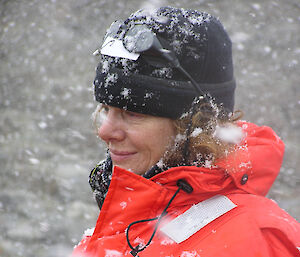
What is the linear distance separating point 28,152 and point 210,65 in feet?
15.1

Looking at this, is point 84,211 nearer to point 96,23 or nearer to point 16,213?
point 16,213

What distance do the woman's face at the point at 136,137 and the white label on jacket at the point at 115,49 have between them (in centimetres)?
28

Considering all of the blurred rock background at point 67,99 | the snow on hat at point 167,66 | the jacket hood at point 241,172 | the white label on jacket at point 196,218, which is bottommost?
the blurred rock background at point 67,99

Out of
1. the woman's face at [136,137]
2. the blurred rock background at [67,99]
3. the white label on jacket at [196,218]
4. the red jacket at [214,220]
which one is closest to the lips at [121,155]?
the woman's face at [136,137]

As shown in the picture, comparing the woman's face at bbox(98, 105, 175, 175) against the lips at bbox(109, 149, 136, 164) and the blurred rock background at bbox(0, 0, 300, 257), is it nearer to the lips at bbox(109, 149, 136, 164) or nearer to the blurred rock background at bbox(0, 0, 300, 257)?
the lips at bbox(109, 149, 136, 164)

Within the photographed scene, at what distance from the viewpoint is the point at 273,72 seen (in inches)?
234

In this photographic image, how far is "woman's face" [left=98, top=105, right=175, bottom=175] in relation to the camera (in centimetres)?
168

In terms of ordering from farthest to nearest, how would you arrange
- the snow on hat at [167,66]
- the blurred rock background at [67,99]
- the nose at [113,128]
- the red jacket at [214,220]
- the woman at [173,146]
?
Answer: the blurred rock background at [67,99]
the nose at [113,128]
the snow on hat at [167,66]
the woman at [173,146]
the red jacket at [214,220]

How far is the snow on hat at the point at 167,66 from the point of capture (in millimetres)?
1626

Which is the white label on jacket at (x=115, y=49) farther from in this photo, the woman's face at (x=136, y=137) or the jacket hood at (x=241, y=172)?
the jacket hood at (x=241, y=172)

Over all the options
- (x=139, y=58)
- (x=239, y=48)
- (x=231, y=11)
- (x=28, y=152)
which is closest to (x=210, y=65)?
(x=139, y=58)

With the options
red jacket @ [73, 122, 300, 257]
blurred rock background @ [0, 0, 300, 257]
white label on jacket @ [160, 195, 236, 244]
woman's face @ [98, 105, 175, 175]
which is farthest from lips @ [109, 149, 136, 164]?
blurred rock background @ [0, 0, 300, 257]

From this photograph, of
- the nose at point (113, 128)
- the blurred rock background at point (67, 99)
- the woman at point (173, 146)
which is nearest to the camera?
the woman at point (173, 146)

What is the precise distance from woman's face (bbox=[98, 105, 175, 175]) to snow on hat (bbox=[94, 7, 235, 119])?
5 centimetres
